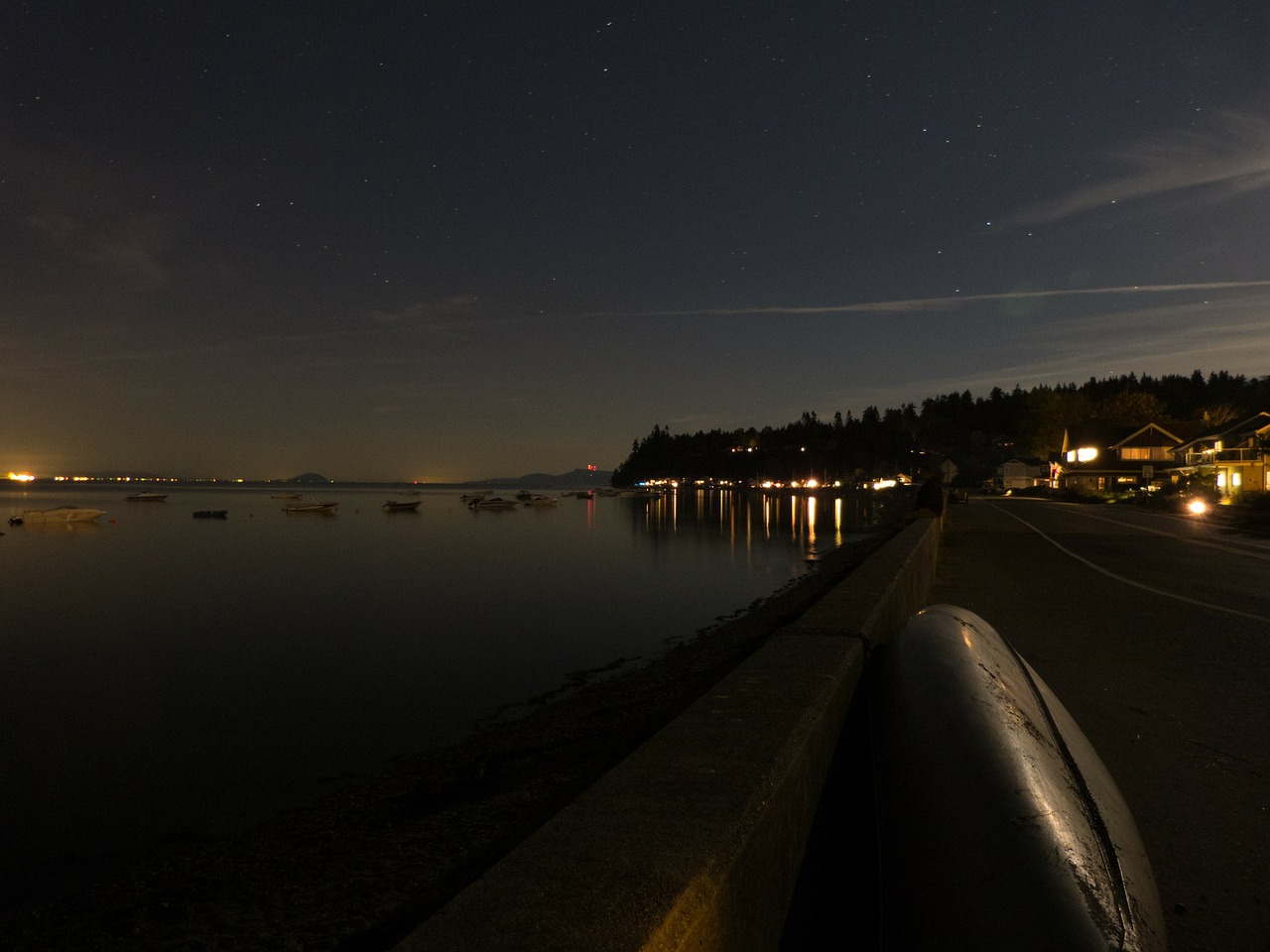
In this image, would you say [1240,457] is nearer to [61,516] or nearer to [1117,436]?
[1117,436]

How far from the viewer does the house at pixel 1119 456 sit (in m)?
80.5

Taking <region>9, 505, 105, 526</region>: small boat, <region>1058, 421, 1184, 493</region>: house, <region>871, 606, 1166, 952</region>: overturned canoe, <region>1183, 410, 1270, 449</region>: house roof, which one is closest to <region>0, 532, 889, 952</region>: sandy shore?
<region>871, 606, 1166, 952</region>: overturned canoe

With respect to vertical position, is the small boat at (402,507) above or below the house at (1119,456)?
below

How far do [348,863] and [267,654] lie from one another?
1207 cm

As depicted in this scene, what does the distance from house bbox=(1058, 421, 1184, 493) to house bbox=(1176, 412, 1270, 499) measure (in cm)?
1931

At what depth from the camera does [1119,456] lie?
8350 cm

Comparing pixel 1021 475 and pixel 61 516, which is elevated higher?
pixel 1021 475

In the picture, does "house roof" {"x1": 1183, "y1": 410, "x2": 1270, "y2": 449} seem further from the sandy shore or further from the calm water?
the sandy shore

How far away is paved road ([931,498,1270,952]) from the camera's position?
3492 mm

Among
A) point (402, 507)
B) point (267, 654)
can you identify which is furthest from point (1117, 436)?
point (267, 654)

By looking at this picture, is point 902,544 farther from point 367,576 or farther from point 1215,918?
point 367,576

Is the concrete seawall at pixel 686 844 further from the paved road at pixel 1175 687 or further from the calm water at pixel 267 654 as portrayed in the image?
the calm water at pixel 267 654

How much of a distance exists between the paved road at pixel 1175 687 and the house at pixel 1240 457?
47.7m

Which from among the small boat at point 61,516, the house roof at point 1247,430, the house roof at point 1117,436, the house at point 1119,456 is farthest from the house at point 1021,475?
the small boat at point 61,516
